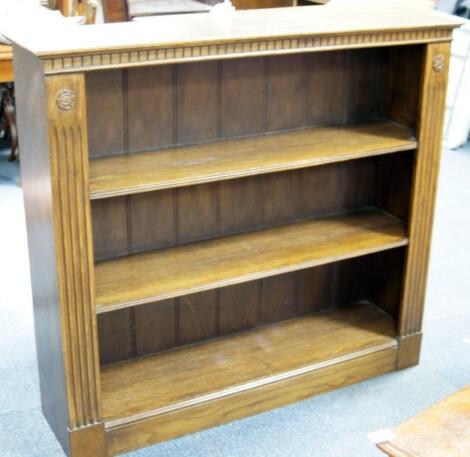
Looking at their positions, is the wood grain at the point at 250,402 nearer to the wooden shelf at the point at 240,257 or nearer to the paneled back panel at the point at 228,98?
the wooden shelf at the point at 240,257

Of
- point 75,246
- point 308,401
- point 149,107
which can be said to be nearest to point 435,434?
point 75,246

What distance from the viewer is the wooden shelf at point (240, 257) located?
97.2 inches

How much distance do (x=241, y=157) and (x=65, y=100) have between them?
2.13 feet

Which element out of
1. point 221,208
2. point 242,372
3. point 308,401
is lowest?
point 308,401

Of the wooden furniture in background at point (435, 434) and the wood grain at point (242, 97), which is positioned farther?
the wood grain at point (242, 97)

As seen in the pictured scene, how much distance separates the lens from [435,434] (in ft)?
5.71

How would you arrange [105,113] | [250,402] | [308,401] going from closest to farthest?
[105,113] < [250,402] < [308,401]

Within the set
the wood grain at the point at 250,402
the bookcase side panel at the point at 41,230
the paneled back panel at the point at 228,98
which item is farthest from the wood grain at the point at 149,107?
the wood grain at the point at 250,402

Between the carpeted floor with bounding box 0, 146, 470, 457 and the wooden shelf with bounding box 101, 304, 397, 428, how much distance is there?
116 mm

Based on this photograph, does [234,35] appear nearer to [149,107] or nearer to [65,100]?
[149,107]

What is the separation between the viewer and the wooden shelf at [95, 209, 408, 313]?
2.47m

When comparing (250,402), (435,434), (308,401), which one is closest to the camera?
(435,434)

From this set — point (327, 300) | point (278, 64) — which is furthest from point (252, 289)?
point (278, 64)

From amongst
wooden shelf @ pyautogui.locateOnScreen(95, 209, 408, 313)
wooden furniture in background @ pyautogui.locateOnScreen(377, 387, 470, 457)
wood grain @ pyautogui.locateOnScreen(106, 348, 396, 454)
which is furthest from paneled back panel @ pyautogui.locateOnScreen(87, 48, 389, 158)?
wooden furniture in background @ pyautogui.locateOnScreen(377, 387, 470, 457)
